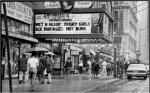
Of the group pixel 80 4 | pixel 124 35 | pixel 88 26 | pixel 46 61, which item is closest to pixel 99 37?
pixel 88 26

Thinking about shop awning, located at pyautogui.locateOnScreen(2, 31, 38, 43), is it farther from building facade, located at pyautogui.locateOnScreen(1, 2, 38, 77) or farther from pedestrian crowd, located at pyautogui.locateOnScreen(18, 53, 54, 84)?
pedestrian crowd, located at pyautogui.locateOnScreen(18, 53, 54, 84)

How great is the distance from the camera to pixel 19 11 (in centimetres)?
2648

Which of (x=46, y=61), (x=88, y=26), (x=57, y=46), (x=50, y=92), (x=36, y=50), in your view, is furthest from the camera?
(x=57, y=46)

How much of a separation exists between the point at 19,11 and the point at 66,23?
4244 mm

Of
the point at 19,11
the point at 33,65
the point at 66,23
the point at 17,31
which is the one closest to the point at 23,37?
the point at 17,31

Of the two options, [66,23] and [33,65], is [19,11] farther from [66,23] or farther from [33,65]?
[33,65]

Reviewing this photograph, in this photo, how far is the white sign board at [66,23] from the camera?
95.1ft

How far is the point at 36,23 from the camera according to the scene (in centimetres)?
2992

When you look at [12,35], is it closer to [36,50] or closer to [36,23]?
[36,50]

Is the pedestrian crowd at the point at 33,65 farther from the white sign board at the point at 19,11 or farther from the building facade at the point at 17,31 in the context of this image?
the white sign board at the point at 19,11

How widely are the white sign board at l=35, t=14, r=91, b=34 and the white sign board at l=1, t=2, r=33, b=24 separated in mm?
1343

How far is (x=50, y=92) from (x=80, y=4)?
1533cm

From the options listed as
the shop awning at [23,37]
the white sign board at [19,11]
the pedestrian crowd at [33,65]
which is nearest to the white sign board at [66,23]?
the shop awning at [23,37]

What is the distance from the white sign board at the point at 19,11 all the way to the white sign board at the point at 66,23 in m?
1.34
